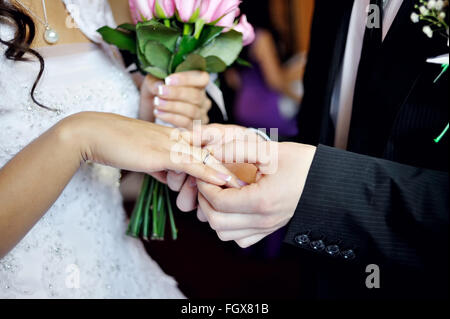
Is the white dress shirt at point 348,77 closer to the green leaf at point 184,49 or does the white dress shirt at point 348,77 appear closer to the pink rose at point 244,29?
the pink rose at point 244,29

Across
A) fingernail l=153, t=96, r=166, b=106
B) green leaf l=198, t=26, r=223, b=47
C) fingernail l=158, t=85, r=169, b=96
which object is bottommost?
fingernail l=153, t=96, r=166, b=106

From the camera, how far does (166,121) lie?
116 cm

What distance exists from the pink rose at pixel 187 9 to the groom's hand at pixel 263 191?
1.29 ft

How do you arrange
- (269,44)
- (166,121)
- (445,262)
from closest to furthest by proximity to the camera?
(445,262) < (166,121) < (269,44)

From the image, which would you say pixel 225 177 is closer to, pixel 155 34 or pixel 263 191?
pixel 263 191

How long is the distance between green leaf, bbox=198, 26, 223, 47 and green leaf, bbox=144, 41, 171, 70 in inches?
4.1

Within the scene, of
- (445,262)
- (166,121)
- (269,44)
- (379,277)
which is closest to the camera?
(445,262)

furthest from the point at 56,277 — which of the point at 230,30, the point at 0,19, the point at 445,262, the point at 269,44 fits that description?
the point at 269,44

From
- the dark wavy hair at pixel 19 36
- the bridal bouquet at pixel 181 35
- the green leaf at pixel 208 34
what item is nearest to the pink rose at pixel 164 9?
the bridal bouquet at pixel 181 35

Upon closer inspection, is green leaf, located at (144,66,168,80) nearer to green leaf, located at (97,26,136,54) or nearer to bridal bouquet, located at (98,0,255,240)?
bridal bouquet, located at (98,0,255,240)

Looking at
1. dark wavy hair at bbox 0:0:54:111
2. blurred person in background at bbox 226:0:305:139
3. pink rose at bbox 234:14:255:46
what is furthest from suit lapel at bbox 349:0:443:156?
blurred person in background at bbox 226:0:305:139

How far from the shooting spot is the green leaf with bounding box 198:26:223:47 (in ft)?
3.51
